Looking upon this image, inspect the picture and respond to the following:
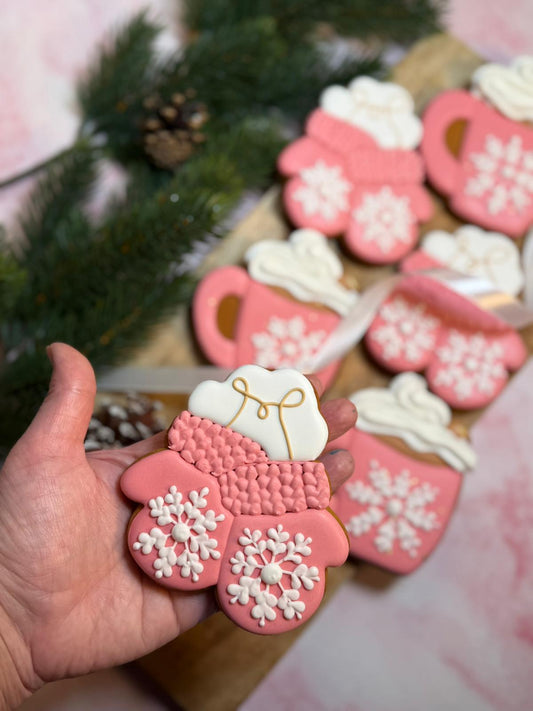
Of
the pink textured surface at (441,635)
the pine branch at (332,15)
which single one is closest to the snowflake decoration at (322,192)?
the pine branch at (332,15)

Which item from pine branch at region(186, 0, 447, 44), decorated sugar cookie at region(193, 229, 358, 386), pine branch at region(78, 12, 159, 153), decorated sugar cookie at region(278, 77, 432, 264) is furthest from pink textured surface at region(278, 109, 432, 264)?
pine branch at region(78, 12, 159, 153)

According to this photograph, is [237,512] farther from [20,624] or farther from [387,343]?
[387,343]

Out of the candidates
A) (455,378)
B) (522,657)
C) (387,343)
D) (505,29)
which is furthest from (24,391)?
(505,29)

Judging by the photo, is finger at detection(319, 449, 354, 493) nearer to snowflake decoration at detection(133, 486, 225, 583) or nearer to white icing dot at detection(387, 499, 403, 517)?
snowflake decoration at detection(133, 486, 225, 583)

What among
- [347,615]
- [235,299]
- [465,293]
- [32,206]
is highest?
[32,206]

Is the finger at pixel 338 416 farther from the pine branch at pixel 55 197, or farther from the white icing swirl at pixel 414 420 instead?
the pine branch at pixel 55 197

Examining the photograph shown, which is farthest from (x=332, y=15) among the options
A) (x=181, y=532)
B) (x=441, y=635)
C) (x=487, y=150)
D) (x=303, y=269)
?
(x=441, y=635)

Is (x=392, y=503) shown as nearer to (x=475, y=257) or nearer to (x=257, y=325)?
(x=257, y=325)
